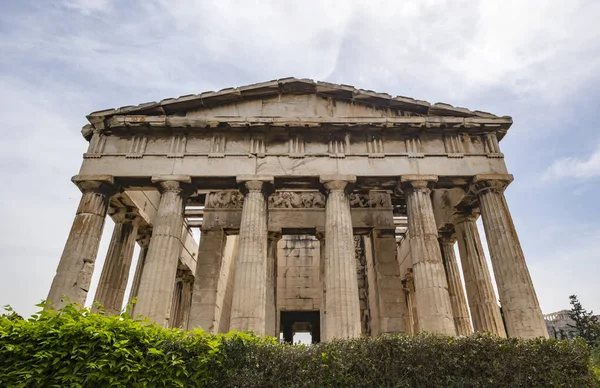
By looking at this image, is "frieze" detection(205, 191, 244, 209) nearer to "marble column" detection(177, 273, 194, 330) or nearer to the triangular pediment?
the triangular pediment

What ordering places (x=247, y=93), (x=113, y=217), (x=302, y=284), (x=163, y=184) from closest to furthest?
1. (x=163, y=184)
2. (x=247, y=93)
3. (x=113, y=217)
4. (x=302, y=284)

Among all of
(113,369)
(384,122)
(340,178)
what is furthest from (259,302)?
(384,122)

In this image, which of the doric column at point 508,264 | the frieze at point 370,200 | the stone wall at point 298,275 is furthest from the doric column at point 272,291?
the doric column at point 508,264

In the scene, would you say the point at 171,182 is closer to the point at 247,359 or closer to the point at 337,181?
the point at 337,181

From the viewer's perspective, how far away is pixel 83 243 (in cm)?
1399

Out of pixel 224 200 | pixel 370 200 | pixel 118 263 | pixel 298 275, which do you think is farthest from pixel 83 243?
pixel 370 200

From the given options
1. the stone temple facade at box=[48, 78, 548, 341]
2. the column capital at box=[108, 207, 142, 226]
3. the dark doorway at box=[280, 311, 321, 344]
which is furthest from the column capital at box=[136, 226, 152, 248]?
Answer: the dark doorway at box=[280, 311, 321, 344]

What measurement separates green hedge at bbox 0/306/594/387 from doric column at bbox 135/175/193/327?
18.1 feet

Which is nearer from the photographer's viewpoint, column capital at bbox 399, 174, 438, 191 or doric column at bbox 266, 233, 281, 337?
column capital at bbox 399, 174, 438, 191

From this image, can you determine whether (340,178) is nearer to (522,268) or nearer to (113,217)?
(522,268)

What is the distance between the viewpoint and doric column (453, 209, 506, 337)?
1587 cm

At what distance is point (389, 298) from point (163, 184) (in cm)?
1096

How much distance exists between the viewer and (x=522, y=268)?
13.7 meters

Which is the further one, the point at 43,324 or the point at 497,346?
the point at 497,346
